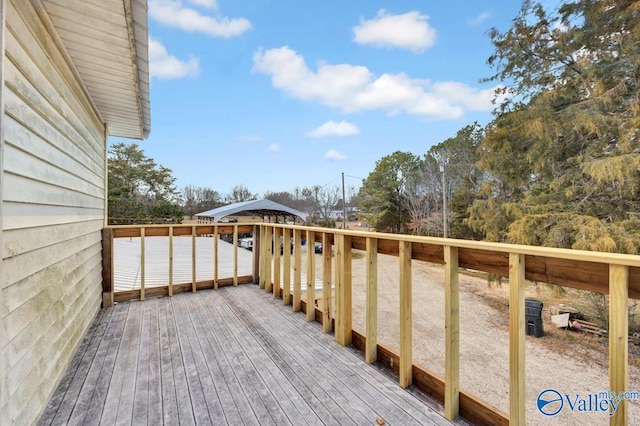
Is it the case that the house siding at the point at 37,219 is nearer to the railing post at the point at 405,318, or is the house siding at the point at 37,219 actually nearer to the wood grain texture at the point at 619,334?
the railing post at the point at 405,318

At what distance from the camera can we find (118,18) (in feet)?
6.04

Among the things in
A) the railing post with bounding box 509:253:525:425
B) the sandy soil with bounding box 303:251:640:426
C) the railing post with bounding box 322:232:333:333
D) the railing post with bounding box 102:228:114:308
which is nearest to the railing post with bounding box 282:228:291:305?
the railing post with bounding box 322:232:333:333

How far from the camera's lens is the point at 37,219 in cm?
181

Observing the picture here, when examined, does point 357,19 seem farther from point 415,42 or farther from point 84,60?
point 84,60

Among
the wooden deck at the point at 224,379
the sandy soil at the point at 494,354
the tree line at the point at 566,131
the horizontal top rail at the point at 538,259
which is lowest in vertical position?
the sandy soil at the point at 494,354

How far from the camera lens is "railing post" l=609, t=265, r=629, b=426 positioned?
3.49 feet

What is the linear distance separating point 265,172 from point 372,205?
12848 mm

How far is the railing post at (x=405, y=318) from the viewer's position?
76.5 inches

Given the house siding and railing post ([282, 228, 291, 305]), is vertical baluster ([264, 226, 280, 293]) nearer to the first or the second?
railing post ([282, 228, 291, 305])

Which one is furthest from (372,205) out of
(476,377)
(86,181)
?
(86,181)

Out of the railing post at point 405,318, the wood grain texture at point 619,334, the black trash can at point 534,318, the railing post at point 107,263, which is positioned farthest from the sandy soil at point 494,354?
the railing post at point 107,263

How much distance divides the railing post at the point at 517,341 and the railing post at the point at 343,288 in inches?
52.6

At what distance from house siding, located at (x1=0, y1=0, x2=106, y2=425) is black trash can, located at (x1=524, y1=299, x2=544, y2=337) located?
7.30 meters

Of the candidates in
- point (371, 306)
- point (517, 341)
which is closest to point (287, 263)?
point (371, 306)
